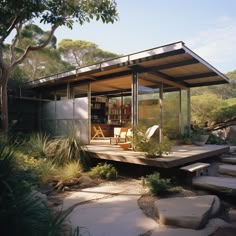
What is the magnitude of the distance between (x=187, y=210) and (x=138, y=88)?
168 inches

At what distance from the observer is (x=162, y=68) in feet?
22.9

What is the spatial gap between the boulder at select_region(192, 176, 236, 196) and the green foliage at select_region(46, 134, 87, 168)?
302 centimetres

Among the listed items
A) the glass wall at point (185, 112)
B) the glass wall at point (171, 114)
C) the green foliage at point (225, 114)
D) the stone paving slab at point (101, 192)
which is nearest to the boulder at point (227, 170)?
the stone paving slab at point (101, 192)

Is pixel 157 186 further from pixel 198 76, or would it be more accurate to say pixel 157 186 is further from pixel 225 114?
pixel 225 114

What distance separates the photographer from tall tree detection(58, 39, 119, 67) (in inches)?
867

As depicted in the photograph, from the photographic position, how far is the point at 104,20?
6977mm

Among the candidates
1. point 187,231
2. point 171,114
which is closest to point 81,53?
point 171,114

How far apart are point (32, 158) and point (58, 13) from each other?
13.3 ft

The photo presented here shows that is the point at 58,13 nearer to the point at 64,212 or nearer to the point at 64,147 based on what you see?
the point at 64,147

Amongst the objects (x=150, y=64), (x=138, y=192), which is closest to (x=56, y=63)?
(x=150, y=64)

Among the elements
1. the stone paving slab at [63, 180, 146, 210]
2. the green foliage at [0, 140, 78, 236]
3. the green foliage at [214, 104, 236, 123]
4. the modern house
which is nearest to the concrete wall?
the modern house

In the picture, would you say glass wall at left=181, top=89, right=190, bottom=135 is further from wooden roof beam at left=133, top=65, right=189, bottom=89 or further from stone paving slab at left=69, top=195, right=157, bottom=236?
stone paving slab at left=69, top=195, right=157, bottom=236

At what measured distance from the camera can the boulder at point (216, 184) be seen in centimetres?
429

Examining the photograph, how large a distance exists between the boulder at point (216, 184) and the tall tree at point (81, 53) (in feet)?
60.5
